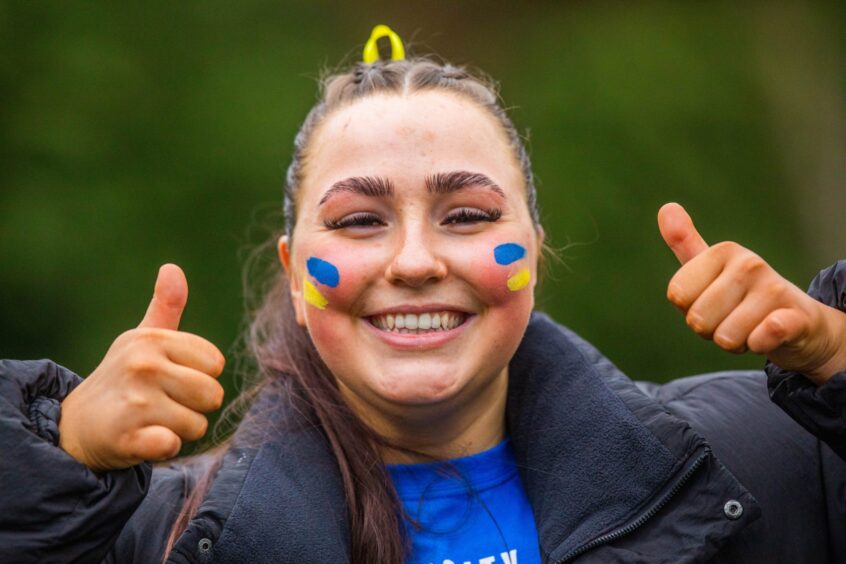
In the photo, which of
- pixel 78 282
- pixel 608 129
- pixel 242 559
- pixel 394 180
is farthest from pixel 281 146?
pixel 242 559

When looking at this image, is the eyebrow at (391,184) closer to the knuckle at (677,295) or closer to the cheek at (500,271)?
the cheek at (500,271)

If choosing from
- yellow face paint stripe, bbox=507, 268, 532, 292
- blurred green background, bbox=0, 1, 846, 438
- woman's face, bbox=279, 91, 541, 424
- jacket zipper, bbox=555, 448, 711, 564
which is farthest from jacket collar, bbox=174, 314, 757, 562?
blurred green background, bbox=0, 1, 846, 438

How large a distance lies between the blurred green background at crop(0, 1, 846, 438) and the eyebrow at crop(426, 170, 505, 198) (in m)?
2.74

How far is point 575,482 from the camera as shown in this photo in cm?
257

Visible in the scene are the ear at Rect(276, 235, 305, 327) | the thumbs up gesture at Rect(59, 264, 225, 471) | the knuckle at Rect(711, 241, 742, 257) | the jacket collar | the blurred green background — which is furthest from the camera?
the blurred green background

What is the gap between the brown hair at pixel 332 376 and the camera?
2516mm

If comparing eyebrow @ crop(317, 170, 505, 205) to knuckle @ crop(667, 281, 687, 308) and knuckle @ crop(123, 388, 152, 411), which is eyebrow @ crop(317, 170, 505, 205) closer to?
knuckle @ crop(667, 281, 687, 308)

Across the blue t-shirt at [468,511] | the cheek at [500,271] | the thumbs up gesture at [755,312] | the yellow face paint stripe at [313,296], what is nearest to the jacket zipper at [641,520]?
the blue t-shirt at [468,511]

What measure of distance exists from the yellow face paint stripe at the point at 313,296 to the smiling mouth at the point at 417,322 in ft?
0.49

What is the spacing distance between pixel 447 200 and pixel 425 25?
4.86 m

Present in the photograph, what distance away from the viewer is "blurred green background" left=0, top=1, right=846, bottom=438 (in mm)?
5703

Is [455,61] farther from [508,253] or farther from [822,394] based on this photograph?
[822,394]

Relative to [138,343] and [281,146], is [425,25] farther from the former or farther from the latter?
[138,343]

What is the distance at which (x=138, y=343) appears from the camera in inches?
83.1
